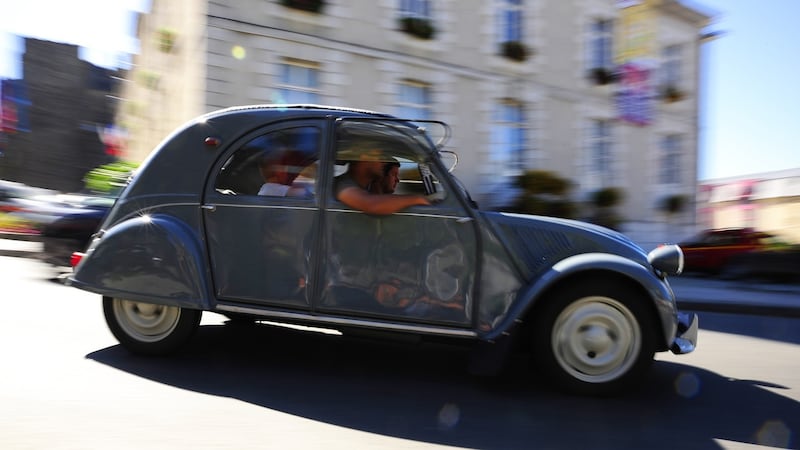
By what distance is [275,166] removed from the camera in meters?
4.03

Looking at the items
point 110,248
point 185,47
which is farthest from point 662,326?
point 185,47

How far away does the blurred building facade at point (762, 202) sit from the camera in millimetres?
33750

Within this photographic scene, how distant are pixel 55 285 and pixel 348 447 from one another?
6529mm

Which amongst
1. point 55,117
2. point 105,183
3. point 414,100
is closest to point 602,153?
point 414,100

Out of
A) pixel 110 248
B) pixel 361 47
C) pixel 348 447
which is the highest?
pixel 361 47

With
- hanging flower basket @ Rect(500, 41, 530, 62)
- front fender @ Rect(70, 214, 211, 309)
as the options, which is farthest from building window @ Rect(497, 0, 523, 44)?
front fender @ Rect(70, 214, 211, 309)

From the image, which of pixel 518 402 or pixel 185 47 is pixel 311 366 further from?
pixel 185 47

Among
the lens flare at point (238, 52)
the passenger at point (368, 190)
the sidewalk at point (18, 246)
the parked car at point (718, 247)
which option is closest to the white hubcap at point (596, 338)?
the passenger at point (368, 190)

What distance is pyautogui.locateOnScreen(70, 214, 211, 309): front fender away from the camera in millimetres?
3904

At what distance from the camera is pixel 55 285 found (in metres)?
7.84

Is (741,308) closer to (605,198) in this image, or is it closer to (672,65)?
(605,198)

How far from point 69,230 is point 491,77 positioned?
1014 cm

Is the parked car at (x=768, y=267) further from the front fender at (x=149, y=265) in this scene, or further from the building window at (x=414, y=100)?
the front fender at (x=149, y=265)

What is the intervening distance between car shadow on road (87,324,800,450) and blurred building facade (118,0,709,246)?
8.63 meters
